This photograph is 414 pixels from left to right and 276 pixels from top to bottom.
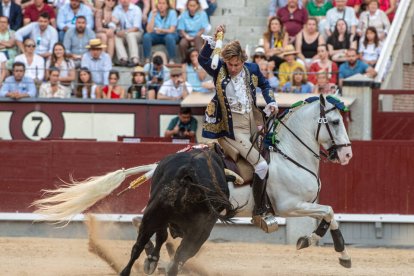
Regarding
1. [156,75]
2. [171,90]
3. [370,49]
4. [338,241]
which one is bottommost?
[338,241]

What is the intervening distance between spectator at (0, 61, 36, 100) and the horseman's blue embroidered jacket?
19.9ft

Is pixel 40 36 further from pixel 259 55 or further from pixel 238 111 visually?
pixel 238 111

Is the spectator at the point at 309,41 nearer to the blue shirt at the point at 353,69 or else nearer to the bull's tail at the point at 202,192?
the blue shirt at the point at 353,69

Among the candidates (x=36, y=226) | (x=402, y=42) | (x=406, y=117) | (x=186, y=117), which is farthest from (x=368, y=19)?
(x=36, y=226)

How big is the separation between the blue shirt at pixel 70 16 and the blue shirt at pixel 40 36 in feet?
0.88

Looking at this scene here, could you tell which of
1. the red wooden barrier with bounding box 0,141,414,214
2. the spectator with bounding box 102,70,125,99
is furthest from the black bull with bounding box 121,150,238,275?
the spectator with bounding box 102,70,125,99

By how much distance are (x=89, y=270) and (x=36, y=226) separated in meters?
3.18

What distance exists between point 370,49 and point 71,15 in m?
4.25

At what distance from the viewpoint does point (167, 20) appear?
1638 centimetres

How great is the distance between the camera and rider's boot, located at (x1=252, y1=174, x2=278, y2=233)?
9.89 metres

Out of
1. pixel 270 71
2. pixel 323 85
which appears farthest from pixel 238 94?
pixel 270 71

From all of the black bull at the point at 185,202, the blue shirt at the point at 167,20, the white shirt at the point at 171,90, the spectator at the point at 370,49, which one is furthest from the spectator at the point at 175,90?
the black bull at the point at 185,202

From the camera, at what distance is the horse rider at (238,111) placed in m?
9.83

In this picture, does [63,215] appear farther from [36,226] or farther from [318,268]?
[36,226]
